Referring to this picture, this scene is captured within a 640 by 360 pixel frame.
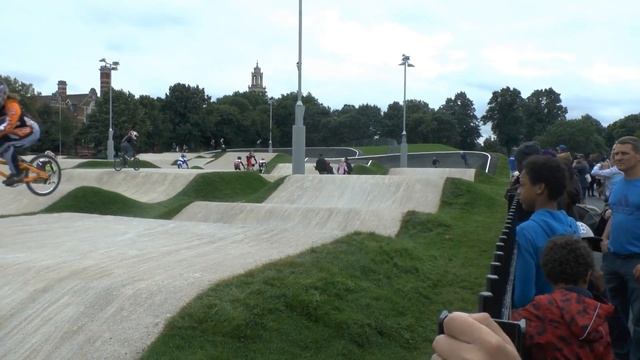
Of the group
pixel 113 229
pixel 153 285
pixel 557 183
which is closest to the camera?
pixel 557 183

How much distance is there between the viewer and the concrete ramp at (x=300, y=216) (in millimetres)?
12953

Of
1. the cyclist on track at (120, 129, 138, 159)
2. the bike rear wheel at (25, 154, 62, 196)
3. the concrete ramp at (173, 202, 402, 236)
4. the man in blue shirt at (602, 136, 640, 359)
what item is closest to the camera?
the man in blue shirt at (602, 136, 640, 359)

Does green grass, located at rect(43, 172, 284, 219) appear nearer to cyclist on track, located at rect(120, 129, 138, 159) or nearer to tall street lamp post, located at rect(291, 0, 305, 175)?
tall street lamp post, located at rect(291, 0, 305, 175)

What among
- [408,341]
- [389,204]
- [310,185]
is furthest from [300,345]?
[310,185]

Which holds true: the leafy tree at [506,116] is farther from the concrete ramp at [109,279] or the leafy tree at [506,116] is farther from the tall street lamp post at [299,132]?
the concrete ramp at [109,279]

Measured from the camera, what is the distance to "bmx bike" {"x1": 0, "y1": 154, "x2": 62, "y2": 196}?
34.2 ft

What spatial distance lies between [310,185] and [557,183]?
16780mm

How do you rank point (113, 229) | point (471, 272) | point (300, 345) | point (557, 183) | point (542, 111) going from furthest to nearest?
point (542, 111) < point (113, 229) < point (471, 272) < point (300, 345) < point (557, 183)

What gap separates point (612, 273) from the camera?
189 inches

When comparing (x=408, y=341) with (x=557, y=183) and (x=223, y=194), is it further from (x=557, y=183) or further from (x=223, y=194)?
(x=223, y=194)

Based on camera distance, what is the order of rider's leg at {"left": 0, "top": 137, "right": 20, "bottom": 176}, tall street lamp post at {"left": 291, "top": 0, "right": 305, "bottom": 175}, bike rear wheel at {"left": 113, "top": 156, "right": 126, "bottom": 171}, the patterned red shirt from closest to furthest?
the patterned red shirt, rider's leg at {"left": 0, "top": 137, "right": 20, "bottom": 176}, tall street lamp post at {"left": 291, "top": 0, "right": 305, "bottom": 175}, bike rear wheel at {"left": 113, "top": 156, "right": 126, "bottom": 171}

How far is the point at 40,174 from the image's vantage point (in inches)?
427

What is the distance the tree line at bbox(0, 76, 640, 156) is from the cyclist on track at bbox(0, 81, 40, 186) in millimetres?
67514

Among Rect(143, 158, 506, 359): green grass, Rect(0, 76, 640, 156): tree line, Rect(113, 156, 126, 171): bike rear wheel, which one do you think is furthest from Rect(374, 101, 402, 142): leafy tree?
Rect(143, 158, 506, 359): green grass
